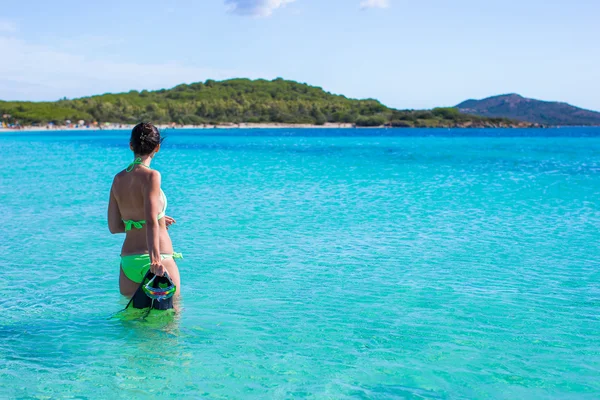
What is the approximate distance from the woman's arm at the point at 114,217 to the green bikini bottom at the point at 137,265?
0.29 m

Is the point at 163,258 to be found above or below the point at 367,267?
above

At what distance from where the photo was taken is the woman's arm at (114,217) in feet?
17.4

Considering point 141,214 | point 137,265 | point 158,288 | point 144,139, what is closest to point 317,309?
point 158,288

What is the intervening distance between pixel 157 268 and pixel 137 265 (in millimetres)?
337

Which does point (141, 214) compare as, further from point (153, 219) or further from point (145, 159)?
point (145, 159)

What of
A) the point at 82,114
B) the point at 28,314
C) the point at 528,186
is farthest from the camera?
the point at 82,114

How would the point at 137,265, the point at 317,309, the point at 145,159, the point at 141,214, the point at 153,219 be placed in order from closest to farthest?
1. the point at 153,219
2. the point at 145,159
3. the point at 141,214
4. the point at 137,265
5. the point at 317,309

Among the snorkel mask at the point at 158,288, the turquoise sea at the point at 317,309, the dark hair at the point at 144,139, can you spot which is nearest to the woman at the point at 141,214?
the dark hair at the point at 144,139

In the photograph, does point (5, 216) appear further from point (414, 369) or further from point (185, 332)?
point (414, 369)

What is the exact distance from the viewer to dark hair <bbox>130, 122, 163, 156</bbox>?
16.6ft

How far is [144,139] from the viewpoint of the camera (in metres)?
5.08

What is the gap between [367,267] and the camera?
373 inches

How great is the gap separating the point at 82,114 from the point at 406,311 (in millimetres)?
191569

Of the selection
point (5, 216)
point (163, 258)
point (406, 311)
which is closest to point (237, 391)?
point (163, 258)
